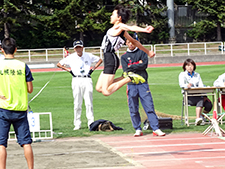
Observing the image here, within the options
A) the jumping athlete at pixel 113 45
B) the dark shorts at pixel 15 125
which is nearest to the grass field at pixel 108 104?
the jumping athlete at pixel 113 45

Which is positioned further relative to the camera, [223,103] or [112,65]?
[223,103]

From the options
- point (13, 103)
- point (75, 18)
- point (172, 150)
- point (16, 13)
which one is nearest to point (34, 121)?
point (172, 150)

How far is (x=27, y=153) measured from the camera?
19.9ft

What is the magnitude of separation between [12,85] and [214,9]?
4670cm

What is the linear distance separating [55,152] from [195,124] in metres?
4.39

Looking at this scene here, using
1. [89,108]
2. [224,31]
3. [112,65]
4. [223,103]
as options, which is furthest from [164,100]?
[224,31]

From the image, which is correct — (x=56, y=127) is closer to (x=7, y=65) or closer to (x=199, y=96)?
(x=199, y=96)

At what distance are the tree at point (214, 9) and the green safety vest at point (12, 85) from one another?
1795 inches

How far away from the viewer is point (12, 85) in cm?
607

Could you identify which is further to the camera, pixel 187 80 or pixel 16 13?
pixel 16 13

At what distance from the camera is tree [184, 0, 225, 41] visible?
49500 mm

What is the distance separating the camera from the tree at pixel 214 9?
49.5 meters

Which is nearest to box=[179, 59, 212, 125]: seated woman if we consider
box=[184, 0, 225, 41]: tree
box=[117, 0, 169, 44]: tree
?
box=[117, 0, 169, 44]: tree

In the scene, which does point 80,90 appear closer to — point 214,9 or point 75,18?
point 75,18
